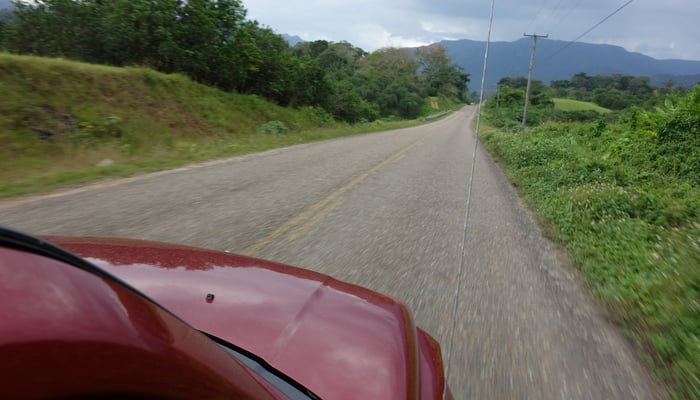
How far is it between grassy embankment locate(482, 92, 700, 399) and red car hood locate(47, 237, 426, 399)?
231 cm

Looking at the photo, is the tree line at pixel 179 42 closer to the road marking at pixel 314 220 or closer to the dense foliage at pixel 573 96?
the dense foliage at pixel 573 96

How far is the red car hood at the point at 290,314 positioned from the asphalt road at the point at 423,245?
1189mm

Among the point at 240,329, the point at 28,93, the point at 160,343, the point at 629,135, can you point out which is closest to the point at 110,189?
the point at 240,329

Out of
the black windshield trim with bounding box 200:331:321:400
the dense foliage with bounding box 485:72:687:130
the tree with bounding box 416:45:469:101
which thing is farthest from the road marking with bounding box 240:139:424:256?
the tree with bounding box 416:45:469:101

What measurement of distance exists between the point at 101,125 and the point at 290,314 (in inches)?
618

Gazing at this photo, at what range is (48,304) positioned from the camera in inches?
24.5

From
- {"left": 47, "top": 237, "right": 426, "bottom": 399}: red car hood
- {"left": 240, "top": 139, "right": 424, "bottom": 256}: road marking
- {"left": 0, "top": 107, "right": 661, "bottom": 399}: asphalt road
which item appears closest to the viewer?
{"left": 47, "top": 237, "right": 426, "bottom": 399}: red car hood

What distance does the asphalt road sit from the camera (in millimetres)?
2918

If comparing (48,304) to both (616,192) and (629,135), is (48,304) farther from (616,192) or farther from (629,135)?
(629,135)

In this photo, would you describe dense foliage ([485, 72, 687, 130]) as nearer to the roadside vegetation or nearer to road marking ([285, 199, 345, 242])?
road marking ([285, 199, 345, 242])

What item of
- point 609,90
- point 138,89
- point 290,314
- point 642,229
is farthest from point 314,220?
point 609,90

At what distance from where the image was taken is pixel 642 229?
5441 mm

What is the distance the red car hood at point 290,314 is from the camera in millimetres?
1414

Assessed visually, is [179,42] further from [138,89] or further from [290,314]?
[290,314]
